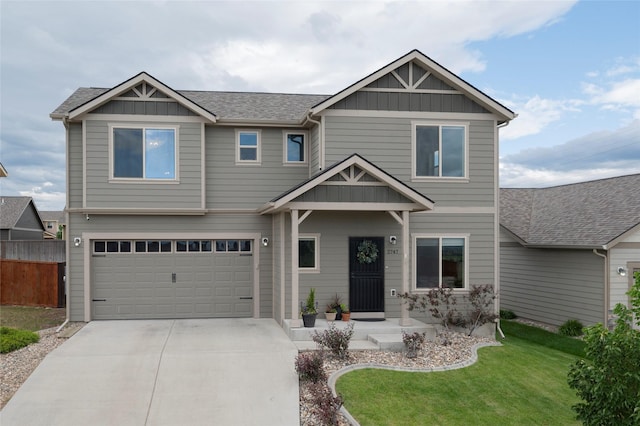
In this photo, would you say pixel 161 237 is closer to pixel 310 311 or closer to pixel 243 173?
pixel 243 173

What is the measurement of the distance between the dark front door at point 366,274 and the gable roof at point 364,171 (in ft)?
A: 5.56

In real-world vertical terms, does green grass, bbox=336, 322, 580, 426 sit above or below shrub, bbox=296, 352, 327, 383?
below

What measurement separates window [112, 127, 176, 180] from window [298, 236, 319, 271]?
3.94 metres

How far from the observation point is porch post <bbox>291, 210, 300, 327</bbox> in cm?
1176

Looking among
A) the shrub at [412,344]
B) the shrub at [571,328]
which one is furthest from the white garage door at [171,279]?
the shrub at [571,328]

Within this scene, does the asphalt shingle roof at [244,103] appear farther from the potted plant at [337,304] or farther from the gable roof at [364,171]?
the potted plant at [337,304]

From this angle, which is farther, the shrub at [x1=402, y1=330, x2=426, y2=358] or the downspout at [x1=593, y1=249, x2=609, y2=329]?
the downspout at [x1=593, y1=249, x2=609, y2=329]

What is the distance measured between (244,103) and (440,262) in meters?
7.42

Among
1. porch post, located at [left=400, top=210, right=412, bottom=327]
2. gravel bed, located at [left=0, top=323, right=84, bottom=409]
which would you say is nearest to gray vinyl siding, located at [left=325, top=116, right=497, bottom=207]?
porch post, located at [left=400, top=210, right=412, bottom=327]

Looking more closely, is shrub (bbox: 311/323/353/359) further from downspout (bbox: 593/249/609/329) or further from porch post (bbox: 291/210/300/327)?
downspout (bbox: 593/249/609/329)

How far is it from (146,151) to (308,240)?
4937 mm

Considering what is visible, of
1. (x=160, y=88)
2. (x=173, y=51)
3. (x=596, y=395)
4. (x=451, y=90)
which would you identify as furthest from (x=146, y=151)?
(x=596, y=395)

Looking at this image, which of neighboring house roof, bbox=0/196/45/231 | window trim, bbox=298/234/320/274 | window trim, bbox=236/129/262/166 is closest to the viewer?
window trim, bbox=298/234/320/274

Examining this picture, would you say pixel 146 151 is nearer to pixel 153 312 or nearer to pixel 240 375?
pixel 153 312
